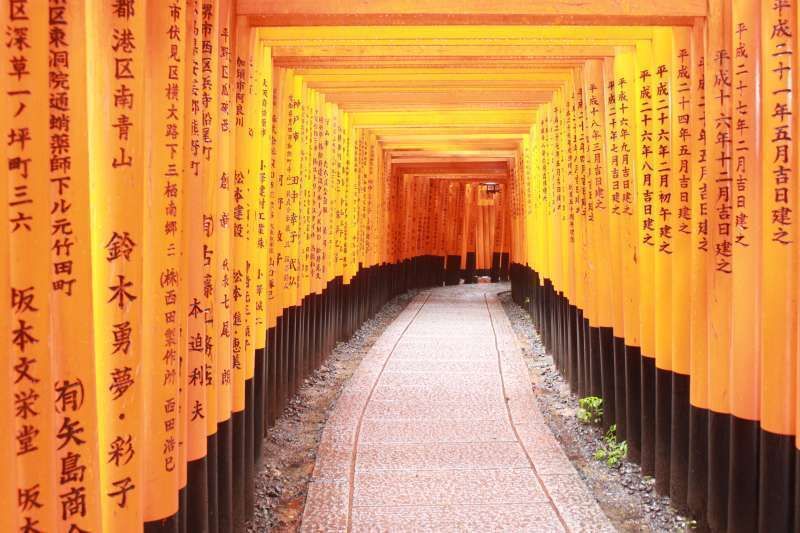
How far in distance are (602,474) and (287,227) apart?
3.45m

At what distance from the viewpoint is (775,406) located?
306 centimetres

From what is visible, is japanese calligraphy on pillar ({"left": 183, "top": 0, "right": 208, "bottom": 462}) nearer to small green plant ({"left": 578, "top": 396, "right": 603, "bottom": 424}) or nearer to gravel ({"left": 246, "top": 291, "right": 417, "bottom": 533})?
gravel ({"left": 246, "top": 291, "right": 417, "bottom": 533})

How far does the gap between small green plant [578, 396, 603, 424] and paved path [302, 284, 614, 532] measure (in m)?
0.37

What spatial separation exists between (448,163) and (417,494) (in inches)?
506

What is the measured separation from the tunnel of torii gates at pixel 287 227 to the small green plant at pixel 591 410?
402 millimetres

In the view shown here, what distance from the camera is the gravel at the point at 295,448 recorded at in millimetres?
4508

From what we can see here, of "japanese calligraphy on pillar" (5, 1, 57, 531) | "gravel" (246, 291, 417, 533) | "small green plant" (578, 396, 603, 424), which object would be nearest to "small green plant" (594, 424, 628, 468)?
"small green plant" (578, 396, 603, 424)

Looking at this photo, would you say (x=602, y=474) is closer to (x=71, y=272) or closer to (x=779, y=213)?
(x=779, y=213)

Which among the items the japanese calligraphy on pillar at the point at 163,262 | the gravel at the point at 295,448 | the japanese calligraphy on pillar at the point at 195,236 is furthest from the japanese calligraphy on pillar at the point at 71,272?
the gravel at the point at 295,448

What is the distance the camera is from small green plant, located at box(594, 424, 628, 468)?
16.9 ft

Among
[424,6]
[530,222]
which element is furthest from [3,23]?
[530,222]

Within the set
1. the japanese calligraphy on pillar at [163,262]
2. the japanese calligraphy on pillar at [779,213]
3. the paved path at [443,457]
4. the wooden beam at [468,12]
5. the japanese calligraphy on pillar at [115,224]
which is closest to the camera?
the japanese calligraphy on pillar at [115,224]

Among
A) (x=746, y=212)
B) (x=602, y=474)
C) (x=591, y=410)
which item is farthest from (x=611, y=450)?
(x=746, y=212)

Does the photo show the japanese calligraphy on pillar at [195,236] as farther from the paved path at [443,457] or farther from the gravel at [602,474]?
the gravel at [602,474]
